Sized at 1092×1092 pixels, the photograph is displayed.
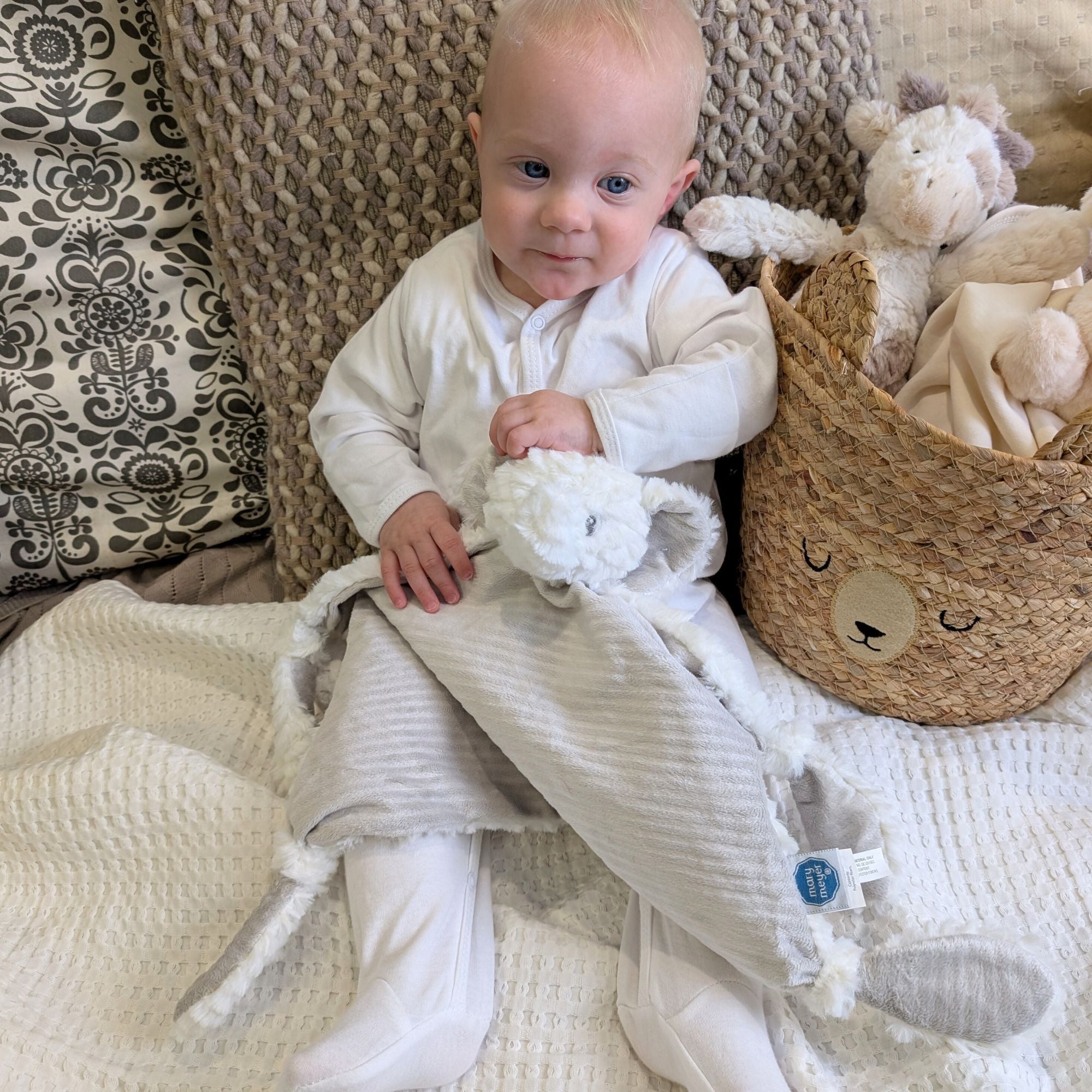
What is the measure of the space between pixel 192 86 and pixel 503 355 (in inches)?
16.9

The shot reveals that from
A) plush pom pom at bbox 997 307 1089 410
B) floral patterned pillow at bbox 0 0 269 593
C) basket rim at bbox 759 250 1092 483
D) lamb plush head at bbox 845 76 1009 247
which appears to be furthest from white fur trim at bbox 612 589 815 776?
floral patterned pillow at bbox 0 0 269 593

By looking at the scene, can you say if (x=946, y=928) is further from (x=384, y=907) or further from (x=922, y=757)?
(x=384, y=907)

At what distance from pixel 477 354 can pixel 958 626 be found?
0.55 metres

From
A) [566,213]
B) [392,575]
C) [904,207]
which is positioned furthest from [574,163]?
[392,575]

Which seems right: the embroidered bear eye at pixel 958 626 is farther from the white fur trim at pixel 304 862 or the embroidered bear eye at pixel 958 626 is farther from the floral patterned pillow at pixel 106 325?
the floral patterned pillow at pixel 106 325

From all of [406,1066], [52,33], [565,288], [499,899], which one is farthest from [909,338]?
[52,33]

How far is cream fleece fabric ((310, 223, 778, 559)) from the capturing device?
0.92 metres

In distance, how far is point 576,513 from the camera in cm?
73

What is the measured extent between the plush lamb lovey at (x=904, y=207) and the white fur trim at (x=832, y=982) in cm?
53

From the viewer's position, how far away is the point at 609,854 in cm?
76

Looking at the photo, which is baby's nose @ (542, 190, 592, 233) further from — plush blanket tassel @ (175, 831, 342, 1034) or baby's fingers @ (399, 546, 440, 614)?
plush blanket tassel @ (175, 831, 342, 1034)

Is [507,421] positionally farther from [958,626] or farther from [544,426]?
[958,626]

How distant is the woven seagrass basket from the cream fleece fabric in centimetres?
7

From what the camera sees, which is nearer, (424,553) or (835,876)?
(835,876)
